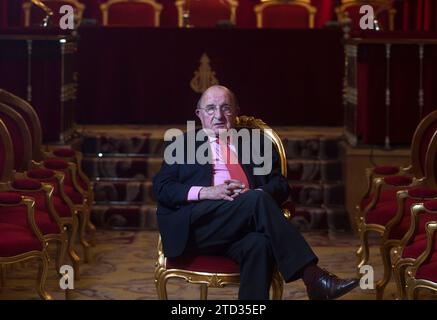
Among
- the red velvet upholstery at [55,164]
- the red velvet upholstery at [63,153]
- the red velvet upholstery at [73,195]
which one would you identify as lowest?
the red velvet upholstery at [73,195]

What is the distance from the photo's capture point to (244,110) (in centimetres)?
877

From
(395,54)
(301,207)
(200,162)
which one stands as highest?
(395,54)

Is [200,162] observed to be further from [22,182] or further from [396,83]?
[396,83]

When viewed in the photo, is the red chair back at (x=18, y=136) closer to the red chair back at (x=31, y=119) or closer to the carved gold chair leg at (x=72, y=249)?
the red chair back at (x=31, y=119)

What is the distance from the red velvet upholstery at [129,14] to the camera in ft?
34.6

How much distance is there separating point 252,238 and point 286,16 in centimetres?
669

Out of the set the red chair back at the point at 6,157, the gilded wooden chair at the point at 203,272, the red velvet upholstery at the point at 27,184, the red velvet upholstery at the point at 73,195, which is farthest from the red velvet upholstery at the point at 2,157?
the gilded wooden chair at the point at 203,272

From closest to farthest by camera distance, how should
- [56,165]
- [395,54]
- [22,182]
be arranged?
[22,182] → [56,165] → [395,54]

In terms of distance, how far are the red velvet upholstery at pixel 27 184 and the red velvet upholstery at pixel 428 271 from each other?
6.69ft

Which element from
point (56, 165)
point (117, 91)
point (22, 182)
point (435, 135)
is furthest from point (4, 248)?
point (117, 91)

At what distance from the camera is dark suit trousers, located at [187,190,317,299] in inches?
163

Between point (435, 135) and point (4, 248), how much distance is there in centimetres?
239

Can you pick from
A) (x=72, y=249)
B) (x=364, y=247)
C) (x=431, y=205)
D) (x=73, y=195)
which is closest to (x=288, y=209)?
(x=431, y=205)

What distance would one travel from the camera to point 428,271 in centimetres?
422
